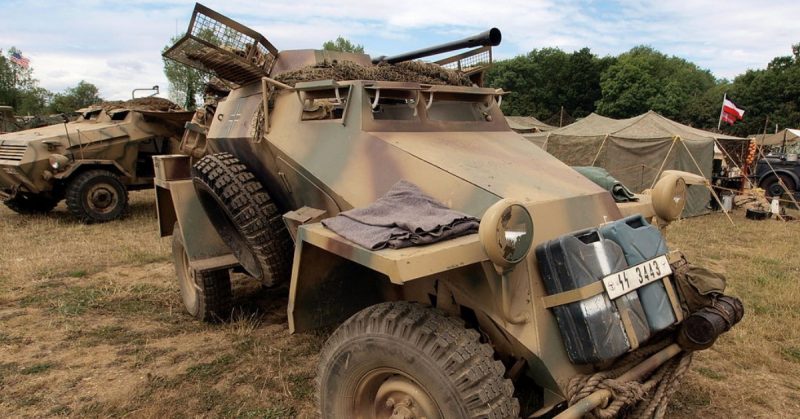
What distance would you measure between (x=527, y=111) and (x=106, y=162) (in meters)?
43.2

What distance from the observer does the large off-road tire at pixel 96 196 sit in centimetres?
974

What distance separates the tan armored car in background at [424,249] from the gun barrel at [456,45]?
0.07 m

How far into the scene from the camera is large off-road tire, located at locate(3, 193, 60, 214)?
34.8ft

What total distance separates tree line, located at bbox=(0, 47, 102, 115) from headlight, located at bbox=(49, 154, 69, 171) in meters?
36.9

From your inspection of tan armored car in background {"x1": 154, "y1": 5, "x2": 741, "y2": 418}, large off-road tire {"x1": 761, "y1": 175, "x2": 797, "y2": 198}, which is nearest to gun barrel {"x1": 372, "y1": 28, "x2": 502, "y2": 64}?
tan armored car in background {"x1": 154, "y1": 5, "x2": 741, "y2": 418}

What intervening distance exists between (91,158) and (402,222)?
373 inches

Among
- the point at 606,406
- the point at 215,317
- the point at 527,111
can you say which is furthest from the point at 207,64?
the point at 527,111

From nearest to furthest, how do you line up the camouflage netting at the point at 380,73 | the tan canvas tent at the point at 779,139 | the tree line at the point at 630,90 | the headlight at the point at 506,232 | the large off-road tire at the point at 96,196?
the headlight at the point at 506,232
the camouflage netting at the point at 380,73
the large off-road tire at the point at 96,196
the tan canvas tent at the point at 779,139
the tree line at the point at 630,90

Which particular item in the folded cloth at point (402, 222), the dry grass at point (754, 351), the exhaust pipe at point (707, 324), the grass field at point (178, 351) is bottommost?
the dry grass at point (754, 351)

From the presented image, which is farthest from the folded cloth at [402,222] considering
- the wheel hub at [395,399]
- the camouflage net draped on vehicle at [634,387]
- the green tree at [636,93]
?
the green tree at [636,93]

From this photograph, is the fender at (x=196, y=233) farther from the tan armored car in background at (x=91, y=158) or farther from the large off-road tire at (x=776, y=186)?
the large off-road tire at (x=776, y=186)

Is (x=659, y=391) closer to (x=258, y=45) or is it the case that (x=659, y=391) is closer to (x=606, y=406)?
(x=606, y=406)

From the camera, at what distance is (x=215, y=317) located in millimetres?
4676

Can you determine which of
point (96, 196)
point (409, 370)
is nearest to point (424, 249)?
point (409, 370)
